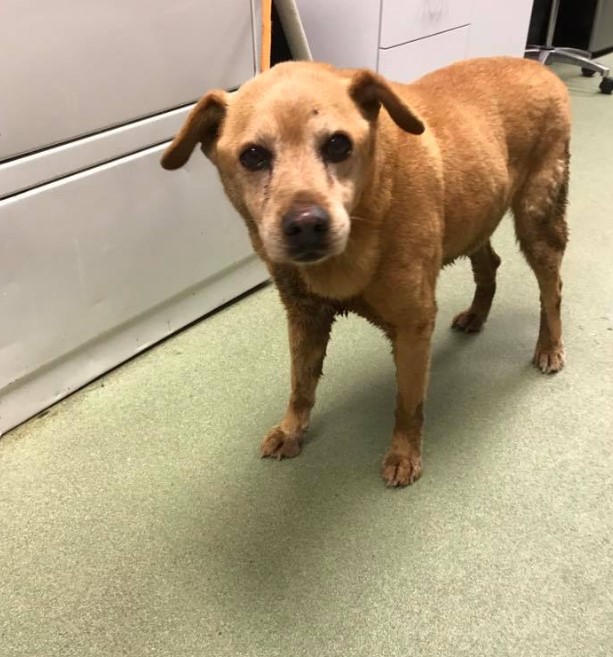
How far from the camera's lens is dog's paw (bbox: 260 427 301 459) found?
1361 mm

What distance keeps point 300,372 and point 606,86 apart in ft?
9.10

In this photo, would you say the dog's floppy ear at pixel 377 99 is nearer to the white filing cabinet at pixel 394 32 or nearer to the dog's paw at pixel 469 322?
the dog's paw at pixel 469 322

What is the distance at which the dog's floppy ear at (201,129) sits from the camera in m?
0.94

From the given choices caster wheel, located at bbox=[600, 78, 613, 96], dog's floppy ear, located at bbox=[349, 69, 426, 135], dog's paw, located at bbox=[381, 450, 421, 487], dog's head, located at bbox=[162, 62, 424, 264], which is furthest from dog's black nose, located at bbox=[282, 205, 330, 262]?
caster wheel, located at bbox=[600, 78, 613, 96]

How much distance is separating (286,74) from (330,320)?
0.50m

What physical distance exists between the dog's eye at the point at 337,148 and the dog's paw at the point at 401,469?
647 millimetres

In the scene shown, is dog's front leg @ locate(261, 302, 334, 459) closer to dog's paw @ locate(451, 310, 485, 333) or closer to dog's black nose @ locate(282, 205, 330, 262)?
dog's black nose @ locate(282, 205, 330, 262)

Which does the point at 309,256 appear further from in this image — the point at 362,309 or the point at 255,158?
the point at 362,309

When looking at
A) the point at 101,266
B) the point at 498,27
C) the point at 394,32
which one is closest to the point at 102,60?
the point at 101,266

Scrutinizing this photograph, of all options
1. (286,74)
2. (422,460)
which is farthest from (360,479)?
(286,74)

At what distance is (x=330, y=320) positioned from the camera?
127cm

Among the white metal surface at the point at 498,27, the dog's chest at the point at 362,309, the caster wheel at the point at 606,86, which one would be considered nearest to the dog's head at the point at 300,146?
the dog's chest at the point at 362,309

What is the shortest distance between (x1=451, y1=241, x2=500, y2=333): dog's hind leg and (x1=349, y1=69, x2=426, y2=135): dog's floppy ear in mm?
680

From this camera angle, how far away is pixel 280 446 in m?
1.37
